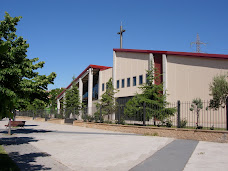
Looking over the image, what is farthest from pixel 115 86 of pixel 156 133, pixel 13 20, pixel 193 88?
pixel 13 20

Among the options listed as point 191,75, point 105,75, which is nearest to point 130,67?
point 105,75

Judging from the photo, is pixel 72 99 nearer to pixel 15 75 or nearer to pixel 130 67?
pixel 130 67

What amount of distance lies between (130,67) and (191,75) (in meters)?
9.40

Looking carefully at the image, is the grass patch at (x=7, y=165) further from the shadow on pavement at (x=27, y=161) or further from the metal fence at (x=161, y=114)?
the metal fence at (x=161, y=114)

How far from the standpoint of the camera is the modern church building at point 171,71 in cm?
2244

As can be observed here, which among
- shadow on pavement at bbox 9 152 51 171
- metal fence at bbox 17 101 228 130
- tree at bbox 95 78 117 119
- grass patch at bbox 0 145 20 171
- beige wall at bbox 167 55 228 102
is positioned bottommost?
shadow on pavement at bbox 9 152 51 171

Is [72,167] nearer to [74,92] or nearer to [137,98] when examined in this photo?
[137,98]

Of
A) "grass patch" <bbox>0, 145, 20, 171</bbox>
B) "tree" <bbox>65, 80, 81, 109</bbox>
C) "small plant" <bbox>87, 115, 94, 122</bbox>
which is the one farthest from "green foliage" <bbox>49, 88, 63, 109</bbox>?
"grass patch" <bbox>0, 145, 20, 171</bbox>

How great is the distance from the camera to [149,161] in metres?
7.55

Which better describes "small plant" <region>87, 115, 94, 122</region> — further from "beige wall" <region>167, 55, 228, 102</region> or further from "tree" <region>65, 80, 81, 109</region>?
"tree" <region>65, 80, 81, 109</region>

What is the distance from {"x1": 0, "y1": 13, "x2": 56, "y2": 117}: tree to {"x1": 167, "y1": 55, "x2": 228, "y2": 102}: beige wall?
13.5 m

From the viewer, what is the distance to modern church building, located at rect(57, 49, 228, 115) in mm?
22438

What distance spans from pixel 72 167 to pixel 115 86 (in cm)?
2664

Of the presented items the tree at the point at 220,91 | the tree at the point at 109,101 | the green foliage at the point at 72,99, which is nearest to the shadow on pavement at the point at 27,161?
the tree at the point at 220,91
